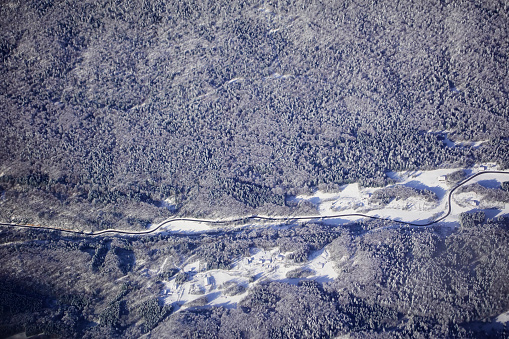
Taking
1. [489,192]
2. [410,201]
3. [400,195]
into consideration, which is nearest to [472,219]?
[489,192]

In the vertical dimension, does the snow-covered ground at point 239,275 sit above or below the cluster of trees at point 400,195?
below

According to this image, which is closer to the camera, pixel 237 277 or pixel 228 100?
pixel 237 277

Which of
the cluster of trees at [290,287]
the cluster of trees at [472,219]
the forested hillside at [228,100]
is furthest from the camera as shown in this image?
the forested hillside at [228,100]

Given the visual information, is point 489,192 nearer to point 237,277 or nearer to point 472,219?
point 472,219

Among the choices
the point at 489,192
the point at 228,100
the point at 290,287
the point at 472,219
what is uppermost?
the point at 228,100

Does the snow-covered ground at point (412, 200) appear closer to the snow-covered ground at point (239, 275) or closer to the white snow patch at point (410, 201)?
the white snow patch at point (410, 201)

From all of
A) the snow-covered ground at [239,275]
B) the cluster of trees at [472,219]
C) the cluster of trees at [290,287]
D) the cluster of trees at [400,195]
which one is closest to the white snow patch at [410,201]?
the cluster of trees at [400,195]

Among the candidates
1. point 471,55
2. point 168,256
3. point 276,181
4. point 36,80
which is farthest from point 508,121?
point 36,80

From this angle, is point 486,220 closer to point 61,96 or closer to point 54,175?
point 54,175

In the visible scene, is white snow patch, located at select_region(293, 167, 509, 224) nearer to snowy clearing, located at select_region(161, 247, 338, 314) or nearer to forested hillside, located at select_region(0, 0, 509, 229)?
forested hillside, located at select_region(0, 0, 509, 229)
